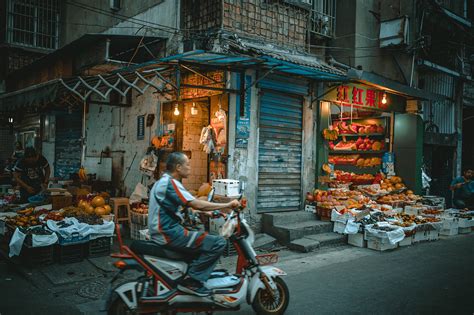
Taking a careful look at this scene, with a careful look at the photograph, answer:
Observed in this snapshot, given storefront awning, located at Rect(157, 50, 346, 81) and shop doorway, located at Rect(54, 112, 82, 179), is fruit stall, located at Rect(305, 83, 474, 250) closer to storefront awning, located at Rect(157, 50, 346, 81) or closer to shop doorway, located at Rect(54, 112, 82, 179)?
storefront awning, located at Rect(157, 50, 346, 81)

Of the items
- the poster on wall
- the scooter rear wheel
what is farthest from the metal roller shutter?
the scooter rear wheel

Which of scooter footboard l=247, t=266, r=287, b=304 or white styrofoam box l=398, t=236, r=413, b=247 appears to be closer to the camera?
scooter footboard l=247, t=266, r=287, b=304

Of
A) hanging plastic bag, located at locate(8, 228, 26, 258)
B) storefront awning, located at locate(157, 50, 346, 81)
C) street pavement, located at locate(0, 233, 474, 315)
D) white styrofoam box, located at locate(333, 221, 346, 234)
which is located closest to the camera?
street pavement, located at locate(0, 233, 474, 315)

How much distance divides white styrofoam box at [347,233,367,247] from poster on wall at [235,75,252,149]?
364 centimetres

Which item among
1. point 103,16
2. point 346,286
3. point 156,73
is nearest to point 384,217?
point 346,286

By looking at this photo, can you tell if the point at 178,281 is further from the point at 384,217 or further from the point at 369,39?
the point at 369,39

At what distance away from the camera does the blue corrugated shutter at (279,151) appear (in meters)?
10.0

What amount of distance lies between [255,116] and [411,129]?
7245 millimetres

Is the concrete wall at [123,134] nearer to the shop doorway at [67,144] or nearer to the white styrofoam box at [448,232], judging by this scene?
the shop doorway at [67,144]

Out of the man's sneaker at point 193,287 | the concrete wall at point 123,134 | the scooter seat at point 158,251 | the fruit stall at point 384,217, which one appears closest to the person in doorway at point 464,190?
the fruit stall at point 384,217

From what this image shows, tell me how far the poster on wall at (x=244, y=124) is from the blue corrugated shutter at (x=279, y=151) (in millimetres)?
607

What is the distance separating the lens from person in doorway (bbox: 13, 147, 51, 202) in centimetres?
998

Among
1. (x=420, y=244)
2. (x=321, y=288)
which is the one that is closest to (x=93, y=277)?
(x=321, y=288)

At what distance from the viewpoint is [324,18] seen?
13766 millimetres
